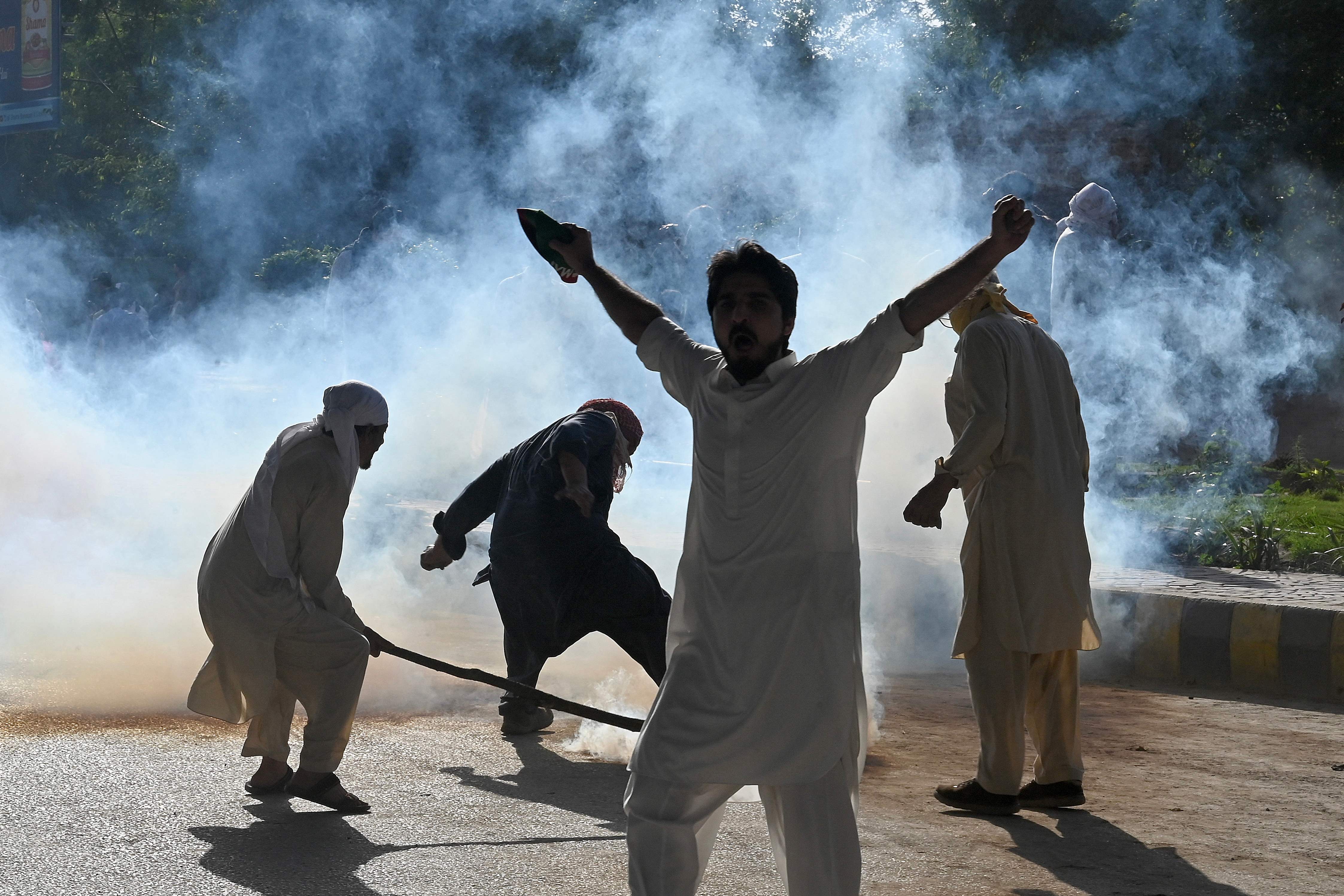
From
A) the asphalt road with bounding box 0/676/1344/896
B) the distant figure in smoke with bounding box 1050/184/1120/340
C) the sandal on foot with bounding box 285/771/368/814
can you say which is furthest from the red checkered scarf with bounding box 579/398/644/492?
the distant figure in smoke with bounding box 1050/184/1120/340

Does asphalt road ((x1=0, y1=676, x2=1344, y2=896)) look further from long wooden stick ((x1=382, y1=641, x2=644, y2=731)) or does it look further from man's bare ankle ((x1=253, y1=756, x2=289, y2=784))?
long wooden stick ((x1=382, y1=641, x2=644, y2=731))

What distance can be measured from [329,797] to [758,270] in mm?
A: 2390

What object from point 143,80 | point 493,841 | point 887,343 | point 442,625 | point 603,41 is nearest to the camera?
point 887,343

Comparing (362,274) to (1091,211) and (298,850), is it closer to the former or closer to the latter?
(1091,211)

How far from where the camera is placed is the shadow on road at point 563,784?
4633 mm

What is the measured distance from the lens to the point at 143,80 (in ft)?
86.4

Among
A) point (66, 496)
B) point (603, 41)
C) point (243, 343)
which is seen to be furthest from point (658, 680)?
point (243, 343)

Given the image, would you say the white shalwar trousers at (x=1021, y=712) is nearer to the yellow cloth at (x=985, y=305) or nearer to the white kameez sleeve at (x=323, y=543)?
the yellow cloth at (x=985, y=305)

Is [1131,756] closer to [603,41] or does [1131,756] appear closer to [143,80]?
[603,41]

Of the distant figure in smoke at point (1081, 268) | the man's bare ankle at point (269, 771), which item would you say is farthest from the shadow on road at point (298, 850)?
the distant figure in smoke at point (1081, 268)

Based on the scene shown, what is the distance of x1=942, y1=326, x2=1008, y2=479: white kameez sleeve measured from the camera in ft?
15.4

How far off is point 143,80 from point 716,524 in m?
26.1

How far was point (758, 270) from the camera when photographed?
3.03 m

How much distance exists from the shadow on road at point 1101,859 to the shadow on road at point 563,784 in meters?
1.22
